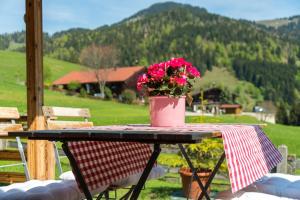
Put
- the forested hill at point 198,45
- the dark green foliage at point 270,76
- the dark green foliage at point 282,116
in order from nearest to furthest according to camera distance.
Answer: the dark green foliage at point 282,116
the dark green foliage at point 270,76
the forested hill at point 198,45

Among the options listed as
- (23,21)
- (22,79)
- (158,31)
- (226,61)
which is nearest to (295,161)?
(23,21)

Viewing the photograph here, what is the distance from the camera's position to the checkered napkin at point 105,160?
2924 millimetres

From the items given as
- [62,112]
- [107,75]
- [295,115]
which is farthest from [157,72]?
[107,75]

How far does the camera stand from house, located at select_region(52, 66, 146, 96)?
65875 mm

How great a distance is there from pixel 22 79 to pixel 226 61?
262ft

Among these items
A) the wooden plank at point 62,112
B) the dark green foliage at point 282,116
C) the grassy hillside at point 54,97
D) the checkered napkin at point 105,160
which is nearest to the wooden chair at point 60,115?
the wooden plank at point 62,112

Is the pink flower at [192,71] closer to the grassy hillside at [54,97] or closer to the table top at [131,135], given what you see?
the table top at [131,135]

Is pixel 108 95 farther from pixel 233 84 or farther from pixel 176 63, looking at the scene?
pixel 233 84

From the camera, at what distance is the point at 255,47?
139m

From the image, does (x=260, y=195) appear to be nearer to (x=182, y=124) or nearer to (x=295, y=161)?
(x=182, y=124)

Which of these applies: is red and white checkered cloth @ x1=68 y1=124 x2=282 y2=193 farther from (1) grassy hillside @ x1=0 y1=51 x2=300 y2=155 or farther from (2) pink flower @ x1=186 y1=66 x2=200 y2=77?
(1) grassy hillside @ x1=0 y1=51 x2=300 y2=155

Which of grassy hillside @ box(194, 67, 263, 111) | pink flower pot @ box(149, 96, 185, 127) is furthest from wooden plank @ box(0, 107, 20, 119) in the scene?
grassy hillside @ box(194, 67, 263, 111)

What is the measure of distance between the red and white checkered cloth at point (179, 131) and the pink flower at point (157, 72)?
1.11 ft

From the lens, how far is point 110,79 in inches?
2662
